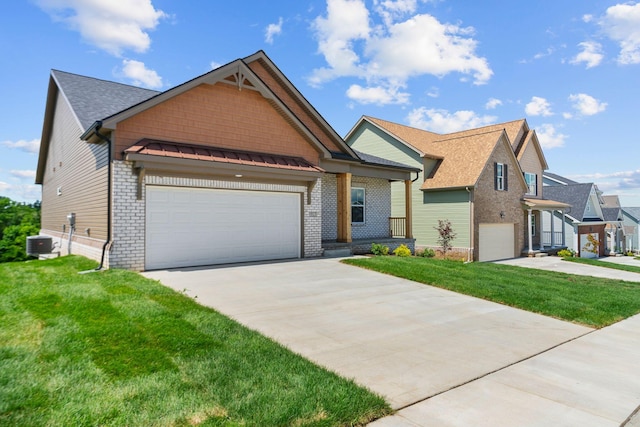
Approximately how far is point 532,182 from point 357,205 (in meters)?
16.5

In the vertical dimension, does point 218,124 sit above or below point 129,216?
above

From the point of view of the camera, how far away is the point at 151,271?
1016 cm

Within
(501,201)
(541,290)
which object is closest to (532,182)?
(501,201)

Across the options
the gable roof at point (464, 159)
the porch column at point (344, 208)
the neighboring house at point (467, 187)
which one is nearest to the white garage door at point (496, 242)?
the neighboring house at point (467, 187)

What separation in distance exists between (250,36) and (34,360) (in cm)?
1404

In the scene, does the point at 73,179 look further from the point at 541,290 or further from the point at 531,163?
the point at 531,163

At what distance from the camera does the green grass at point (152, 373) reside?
3.21 meters

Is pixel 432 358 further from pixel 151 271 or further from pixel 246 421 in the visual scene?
pixel 151 271

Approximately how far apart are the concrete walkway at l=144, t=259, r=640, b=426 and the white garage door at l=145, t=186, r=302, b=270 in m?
1.11

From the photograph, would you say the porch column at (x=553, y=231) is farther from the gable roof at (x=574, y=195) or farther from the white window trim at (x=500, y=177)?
the white window trim at (x=500, y=177)

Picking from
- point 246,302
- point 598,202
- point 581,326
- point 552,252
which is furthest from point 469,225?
point 598,202

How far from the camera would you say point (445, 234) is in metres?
21.1

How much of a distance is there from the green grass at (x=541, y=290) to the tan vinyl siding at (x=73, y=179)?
7962mm

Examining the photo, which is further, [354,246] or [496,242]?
[496,242]
